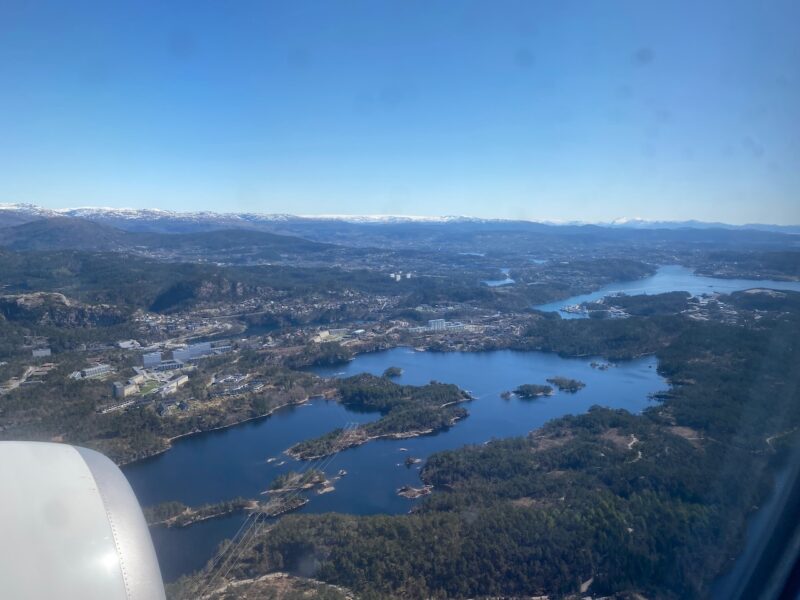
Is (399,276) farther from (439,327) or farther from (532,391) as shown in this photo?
(532,391)

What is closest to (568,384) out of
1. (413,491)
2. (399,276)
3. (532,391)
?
(532,391)

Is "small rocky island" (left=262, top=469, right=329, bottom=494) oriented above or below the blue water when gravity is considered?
below

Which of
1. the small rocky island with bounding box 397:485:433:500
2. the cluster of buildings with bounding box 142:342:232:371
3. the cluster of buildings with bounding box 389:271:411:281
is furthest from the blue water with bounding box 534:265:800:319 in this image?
the small rocky island with bounding box 397:485:433:500

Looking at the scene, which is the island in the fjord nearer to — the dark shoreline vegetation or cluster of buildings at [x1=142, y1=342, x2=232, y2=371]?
the dark shoreline vegetation

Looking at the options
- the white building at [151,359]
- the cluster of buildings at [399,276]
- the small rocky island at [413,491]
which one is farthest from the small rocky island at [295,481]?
the cluster of buildings at [399,276]

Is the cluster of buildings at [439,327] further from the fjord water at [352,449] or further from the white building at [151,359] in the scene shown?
the white building at [151,359]

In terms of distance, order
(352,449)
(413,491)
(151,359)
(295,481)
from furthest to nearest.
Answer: (151,359)
(352,449)
(295,481)
(413,491)

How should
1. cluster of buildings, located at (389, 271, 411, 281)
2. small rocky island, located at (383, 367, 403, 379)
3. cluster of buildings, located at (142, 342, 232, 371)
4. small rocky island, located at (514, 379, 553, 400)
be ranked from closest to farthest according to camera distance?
small rocky island, located at (514, 379, 553, 400)
small rocky island, located at (383, 367, 403, 379)
cluster of buildings, located at (142, 342, 232, 371)
cluster of buildings, located at (389, 271, 411, 281)
